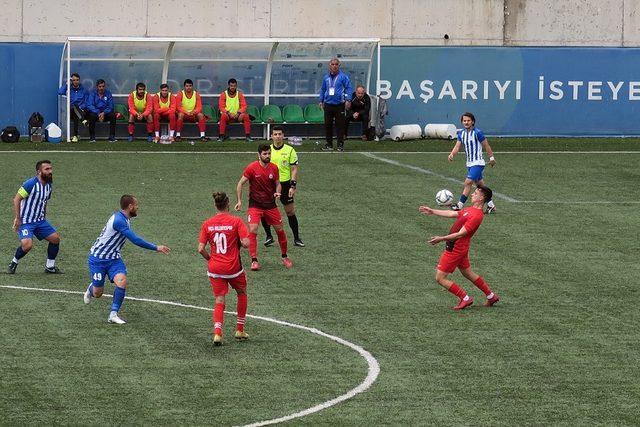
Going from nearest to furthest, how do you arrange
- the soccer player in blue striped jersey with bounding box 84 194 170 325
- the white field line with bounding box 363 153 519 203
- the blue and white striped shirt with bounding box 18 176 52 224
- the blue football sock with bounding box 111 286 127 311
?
the soccer player in blue striped jersey with bounding box 84 194 170 325, the blue football sock with bounding box 111 286 127 311, the blue and white striped shirt with bounding box 18 176 52 224, the white field line with bounding box 363 153 519 203

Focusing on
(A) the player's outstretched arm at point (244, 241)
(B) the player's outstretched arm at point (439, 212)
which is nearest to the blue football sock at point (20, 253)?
(A) the player's outstretched arm at point (244, 241)

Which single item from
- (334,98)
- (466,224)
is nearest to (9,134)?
(334,98)

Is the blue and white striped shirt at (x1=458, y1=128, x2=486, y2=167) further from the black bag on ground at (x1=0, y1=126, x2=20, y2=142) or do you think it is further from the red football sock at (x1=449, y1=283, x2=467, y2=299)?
the black bag on ground at (x1=0, y1=126, x2=20, y2=142)

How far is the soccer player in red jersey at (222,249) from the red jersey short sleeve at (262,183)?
5.34 m

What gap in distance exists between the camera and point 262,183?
75.0 ft

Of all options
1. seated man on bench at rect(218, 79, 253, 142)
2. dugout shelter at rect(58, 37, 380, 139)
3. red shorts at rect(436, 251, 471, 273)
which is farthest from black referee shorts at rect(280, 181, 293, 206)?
dugout shelter at rect(58, 37, 380, 139)

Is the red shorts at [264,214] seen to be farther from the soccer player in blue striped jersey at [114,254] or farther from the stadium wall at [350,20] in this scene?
the stadium wall at [350,20]

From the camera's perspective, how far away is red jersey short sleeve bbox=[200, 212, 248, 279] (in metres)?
17.3

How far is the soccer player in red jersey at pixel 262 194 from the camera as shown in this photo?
896 inches

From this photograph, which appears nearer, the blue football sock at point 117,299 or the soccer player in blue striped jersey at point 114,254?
the soccer player in blue striped jersey at point 114,254

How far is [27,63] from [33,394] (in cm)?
2746

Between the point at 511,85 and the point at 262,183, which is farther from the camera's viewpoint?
the point at 511,85

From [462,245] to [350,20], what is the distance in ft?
81.2

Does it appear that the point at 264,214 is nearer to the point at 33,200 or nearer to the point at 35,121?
the point at 33,200
